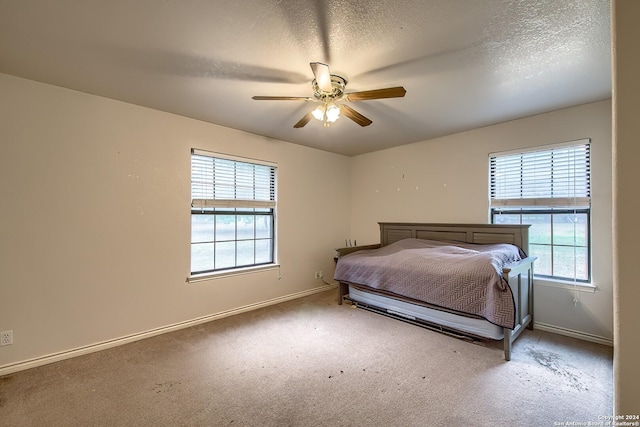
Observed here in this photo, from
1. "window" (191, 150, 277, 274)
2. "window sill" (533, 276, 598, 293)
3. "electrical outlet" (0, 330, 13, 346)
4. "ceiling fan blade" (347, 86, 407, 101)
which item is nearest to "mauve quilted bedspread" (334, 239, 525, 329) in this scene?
"window sill" (533, 276, 598, 293)

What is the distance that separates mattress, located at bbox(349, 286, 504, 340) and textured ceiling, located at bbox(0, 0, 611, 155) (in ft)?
7.00

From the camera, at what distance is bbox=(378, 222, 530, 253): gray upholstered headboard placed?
A: 315cm

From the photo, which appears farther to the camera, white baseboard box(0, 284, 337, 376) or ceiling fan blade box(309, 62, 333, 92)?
white baseboard box(0, 284, 337, 376)

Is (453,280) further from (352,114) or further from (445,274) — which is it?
(352,114)

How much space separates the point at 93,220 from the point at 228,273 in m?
1.48

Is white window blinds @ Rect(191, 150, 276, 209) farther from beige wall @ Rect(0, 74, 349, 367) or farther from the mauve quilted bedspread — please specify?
the mauve quilted bedspread

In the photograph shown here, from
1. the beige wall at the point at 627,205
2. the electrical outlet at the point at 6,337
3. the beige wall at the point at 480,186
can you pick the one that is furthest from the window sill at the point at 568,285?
the electrical outlet at the point at 6,337

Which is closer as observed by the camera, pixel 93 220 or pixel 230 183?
pixel 93 220

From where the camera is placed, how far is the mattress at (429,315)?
2484 mm

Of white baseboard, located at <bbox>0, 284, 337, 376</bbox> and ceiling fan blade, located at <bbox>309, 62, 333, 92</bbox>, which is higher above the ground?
ceiling fan blade, located at <bbox>309, 62, 333, 92</bbox>

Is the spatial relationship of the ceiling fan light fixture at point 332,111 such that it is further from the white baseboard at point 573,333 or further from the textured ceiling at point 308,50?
the white baseboard at point 573,333

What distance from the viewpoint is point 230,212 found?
3533mm

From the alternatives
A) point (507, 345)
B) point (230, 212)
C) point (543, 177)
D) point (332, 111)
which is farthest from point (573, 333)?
point (230, 212)

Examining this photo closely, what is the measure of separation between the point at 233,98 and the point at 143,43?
88 cm
